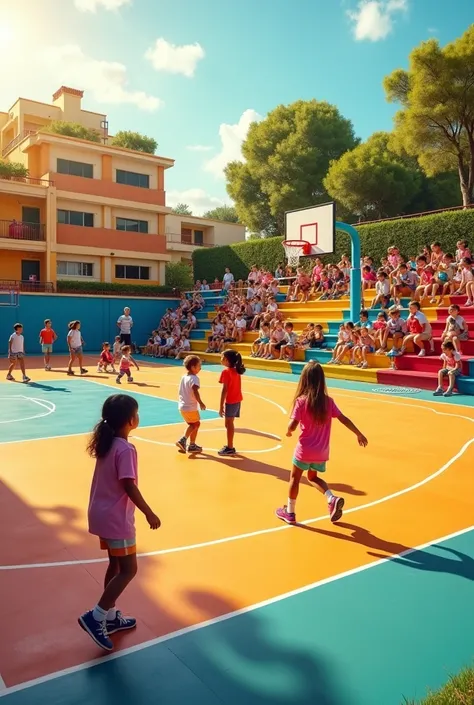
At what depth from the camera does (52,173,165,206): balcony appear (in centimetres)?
3156

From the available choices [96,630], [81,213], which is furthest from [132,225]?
[96,630]

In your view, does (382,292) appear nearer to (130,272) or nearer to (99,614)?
(99,614)

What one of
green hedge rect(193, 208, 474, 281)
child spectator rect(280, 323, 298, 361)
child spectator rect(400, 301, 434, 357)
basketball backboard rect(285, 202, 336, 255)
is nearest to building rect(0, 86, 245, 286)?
green hedge rect(193, 208, 474, 281)

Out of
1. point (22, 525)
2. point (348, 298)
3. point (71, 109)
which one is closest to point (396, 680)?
point (22, 525)

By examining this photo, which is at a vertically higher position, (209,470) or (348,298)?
(348,298)

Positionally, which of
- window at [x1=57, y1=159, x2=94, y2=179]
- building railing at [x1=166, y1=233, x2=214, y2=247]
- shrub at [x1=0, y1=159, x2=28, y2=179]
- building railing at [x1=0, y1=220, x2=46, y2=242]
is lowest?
building railing at [x1=0, y1=220, x2=46, y2=242]

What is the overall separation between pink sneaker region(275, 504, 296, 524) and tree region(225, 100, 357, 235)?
113ft

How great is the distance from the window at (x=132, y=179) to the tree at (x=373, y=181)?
11015 mm

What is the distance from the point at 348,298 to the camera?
19.8m

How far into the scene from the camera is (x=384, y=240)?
23.5m

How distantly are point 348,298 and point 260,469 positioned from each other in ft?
45.8

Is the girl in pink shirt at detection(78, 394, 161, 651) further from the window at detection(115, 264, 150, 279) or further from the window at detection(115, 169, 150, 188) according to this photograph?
the window at detection(115, 169, 150, 188)

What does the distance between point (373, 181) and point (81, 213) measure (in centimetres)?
1674

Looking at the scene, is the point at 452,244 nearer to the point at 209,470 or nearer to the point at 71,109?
the point at 209,470
